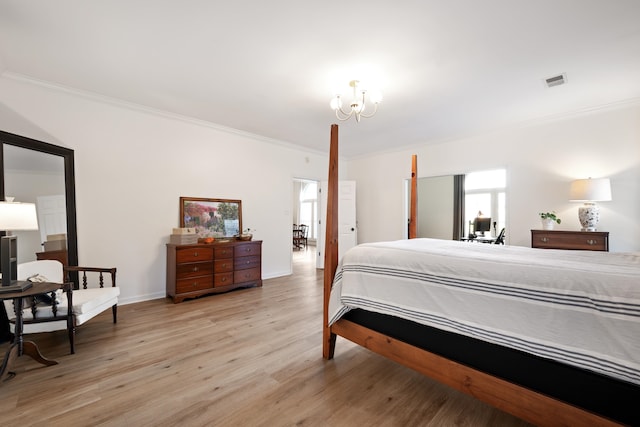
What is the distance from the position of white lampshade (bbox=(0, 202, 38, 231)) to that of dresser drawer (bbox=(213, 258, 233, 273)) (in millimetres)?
2060

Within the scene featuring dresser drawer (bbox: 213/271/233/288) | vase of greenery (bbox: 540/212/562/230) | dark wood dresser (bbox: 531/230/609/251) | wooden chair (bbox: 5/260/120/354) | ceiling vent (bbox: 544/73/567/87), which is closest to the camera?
wooden chair (bbox: 5/260/120/354)

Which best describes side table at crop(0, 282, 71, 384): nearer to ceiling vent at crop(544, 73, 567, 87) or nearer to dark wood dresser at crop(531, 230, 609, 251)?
ceiling vent at crop(544, 73, 567, 87)

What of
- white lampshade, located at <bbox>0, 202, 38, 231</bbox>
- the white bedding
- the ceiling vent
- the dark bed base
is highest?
the ceiling vent

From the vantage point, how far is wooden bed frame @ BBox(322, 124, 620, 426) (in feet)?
3.86

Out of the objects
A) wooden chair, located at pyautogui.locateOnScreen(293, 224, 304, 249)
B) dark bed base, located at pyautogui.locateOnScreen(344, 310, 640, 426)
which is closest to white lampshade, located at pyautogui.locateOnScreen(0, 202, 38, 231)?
dark bed base, located at pyautogui.locateOnScreen(344, 310, 640, 426)

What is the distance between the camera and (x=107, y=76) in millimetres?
2775

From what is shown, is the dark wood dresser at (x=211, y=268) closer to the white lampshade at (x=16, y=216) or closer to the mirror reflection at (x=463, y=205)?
the white lampshade at (x=16, y=216)

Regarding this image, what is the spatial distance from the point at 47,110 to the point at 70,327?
2.40 meters

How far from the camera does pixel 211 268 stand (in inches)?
151

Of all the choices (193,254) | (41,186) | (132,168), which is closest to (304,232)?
(193,254)

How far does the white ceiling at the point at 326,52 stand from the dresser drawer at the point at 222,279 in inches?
90.9

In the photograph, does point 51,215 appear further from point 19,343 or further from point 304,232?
point 304,232

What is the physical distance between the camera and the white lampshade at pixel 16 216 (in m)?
1.83

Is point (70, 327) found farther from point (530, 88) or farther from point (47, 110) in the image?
point (530, 88)
